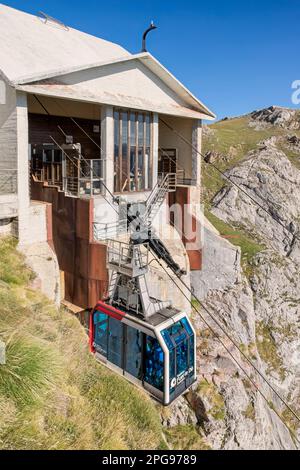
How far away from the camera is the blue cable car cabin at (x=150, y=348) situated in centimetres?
1047

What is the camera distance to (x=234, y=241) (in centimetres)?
3400

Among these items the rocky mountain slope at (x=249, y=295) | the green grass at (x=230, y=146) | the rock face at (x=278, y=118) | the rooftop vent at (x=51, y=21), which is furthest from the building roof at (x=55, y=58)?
the rock face at (x=278, y=118)

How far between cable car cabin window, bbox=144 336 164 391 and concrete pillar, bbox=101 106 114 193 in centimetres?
935

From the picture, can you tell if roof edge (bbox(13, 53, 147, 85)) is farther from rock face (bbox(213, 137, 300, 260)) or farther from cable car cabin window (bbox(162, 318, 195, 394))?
rock face (bbox(213, 137, 300, 260))

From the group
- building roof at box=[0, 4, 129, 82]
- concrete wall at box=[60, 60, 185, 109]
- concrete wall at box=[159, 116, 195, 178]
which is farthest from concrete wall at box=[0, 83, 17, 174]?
concrete wall at box=[159, 116, 195, 178]

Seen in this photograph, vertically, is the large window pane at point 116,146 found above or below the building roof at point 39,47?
below

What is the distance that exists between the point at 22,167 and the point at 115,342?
781 centimetres

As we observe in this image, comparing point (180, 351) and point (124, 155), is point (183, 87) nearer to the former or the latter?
point (124, 155)

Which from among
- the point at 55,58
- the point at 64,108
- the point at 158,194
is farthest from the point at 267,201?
the point at 55,58

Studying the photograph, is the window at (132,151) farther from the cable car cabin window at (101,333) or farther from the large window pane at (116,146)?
the cable car cabin window at (101,333)

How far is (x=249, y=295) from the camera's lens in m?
27.8

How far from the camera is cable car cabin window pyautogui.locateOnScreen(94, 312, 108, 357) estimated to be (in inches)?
468

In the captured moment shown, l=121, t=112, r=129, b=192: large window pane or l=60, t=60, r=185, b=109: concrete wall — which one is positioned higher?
l=60, t=60, r=185, b=109: concrete wall
